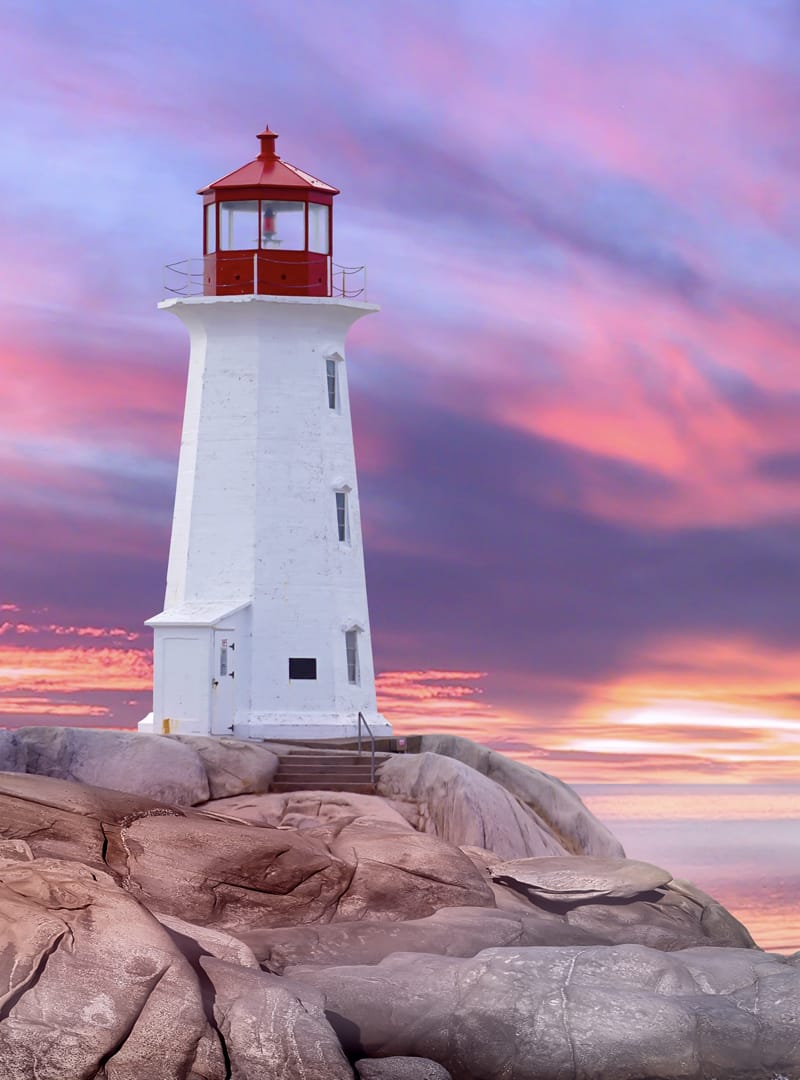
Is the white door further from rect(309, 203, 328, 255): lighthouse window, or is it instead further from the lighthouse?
rect(309, 203, 328, 255): lighthouse window

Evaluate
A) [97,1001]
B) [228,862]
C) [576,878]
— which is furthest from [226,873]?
[576,878]

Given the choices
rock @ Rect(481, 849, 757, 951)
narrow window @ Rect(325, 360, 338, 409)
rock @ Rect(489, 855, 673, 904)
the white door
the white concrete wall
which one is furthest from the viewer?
narrow window @ Rect(325, 360, 338, 409)

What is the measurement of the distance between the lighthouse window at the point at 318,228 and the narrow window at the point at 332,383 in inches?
82.3

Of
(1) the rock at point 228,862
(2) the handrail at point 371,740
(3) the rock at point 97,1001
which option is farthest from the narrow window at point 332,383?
(3) the rock at point 97,1001

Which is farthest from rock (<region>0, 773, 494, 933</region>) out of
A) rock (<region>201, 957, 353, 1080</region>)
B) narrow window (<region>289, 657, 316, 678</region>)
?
narrow window (<region>289, 657, 316, 678</region>)

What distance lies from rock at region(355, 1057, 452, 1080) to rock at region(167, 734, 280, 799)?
918 cm

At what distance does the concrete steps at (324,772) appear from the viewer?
82.9 feet

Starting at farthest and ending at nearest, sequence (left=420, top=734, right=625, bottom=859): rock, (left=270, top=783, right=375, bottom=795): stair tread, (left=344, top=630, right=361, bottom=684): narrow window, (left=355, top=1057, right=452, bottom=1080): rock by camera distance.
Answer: (left=344, top=630, right=361, bottom=684): narrow window
(left=420, top=734, right=625, bottom=859): rock
(left=270, top=783, right=375, bottom=795): stair tread
(left=355, top=1057, right=452, bottom=1080): rock

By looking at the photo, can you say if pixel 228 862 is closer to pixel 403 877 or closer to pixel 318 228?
pixel 403 877

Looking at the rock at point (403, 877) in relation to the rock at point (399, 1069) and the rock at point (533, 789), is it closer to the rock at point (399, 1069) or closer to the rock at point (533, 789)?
the rock at point (399, 1069)

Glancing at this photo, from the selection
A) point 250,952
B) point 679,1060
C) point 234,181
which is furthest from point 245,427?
point 679,1060

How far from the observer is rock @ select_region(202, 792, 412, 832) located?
2327 centimetres

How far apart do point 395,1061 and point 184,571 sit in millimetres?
13923

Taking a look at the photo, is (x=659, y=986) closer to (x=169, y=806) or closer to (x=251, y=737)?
(x=169, y=806)
